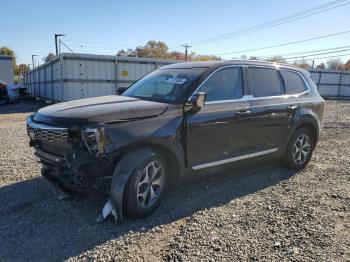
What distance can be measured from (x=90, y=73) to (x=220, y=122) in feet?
45.0

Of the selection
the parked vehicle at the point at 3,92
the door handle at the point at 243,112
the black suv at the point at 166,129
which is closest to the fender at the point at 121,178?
the black suv at the point at 166,129

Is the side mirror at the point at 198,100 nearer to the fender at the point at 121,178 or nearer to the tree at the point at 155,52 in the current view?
the fender at the point at 121,178

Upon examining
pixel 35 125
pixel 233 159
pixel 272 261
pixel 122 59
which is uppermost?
pixel 122 59

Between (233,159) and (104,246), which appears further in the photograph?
(233,159)

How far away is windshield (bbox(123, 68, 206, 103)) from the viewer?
4.34 m

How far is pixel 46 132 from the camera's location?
3.75m

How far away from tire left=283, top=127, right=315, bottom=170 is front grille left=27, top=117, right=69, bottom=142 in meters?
3.80

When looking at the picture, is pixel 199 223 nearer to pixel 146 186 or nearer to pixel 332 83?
pixel 146 186

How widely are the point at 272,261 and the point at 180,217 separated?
4.02 ft

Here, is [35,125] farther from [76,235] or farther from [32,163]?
[32,163]

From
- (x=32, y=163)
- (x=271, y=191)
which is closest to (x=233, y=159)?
(x=271, y=191)

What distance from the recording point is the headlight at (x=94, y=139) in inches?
135

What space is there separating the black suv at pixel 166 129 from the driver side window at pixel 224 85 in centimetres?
1

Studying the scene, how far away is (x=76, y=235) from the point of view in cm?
348
